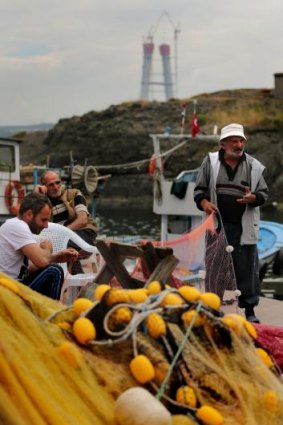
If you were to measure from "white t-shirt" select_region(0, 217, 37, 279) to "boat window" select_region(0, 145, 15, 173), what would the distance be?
39.3 ft

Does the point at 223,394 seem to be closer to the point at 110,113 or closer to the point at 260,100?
the point at 260,100

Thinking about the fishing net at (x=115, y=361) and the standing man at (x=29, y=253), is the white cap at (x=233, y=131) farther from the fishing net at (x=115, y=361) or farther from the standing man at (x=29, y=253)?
the fishing net at (x=115, y=361)

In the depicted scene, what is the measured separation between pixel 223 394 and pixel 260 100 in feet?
184

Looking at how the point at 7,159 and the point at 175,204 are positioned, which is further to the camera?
the point at 7,159

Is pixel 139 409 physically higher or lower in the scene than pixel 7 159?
lower


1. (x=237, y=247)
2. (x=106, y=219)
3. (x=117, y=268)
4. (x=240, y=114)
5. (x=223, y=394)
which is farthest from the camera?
(x=240, y=114)

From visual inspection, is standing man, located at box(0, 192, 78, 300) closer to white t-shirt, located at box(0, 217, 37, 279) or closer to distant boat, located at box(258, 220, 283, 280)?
white t-shirt, located at box(0, 217, 37, 279)

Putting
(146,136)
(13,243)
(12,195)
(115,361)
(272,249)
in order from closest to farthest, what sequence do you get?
(115,361) < (13,243) < (12,195) < (272,249) < (146,136)

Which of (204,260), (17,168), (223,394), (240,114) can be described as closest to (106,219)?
(240,114)

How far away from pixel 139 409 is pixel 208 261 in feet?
14.4

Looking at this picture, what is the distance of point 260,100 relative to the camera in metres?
58.1

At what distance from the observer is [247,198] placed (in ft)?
22.6

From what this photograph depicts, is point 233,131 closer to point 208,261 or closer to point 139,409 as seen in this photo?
point 208,261

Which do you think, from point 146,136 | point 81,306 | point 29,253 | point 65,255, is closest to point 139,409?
point 81,306
